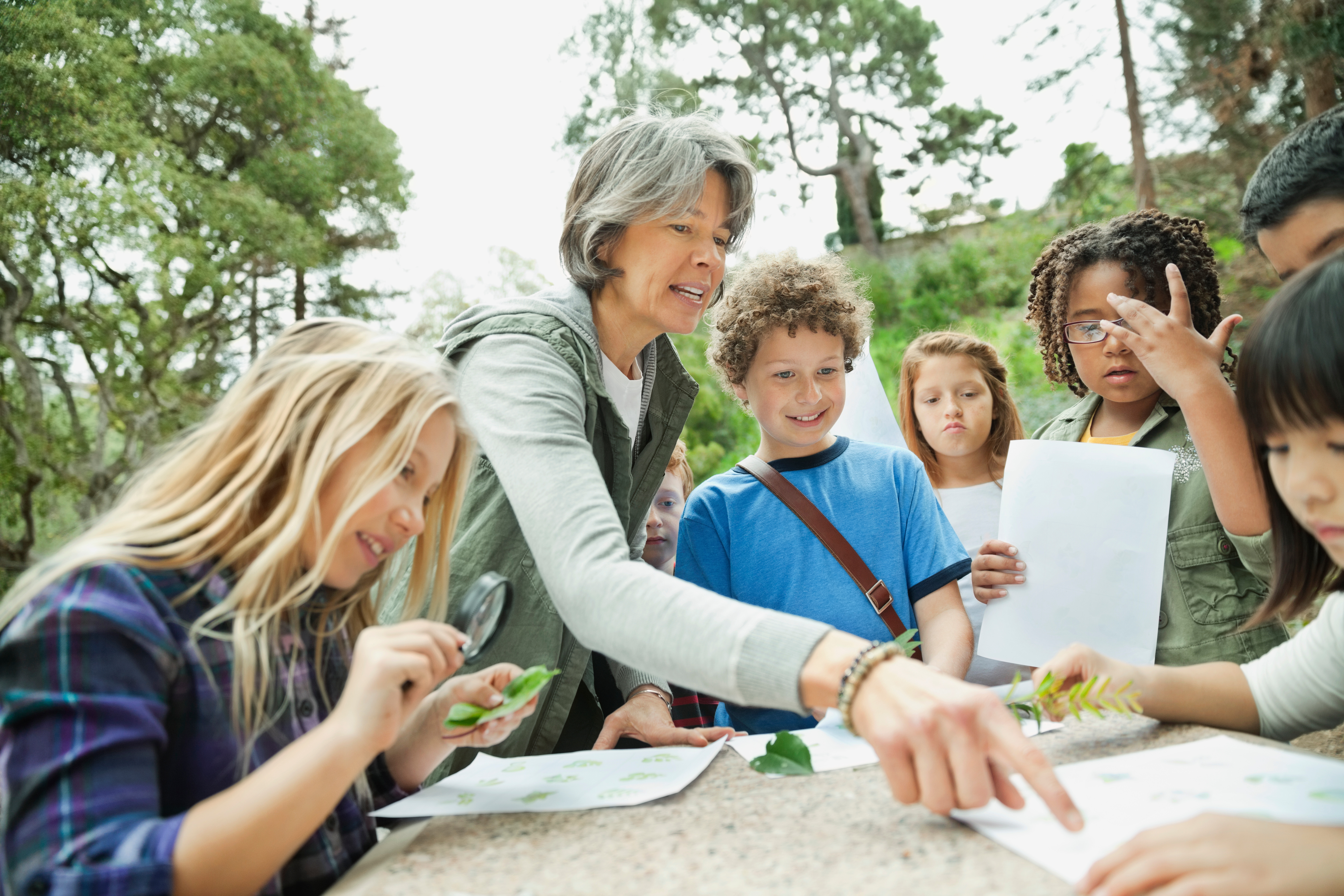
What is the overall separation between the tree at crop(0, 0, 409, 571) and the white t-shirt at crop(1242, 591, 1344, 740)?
35.0 ft

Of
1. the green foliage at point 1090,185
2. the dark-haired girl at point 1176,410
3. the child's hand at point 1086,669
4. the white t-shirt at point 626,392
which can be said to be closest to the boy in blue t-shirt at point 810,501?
the dark-haired girl at point 1176,410

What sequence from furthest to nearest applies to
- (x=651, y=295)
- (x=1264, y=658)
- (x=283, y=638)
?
(x=651, y=295) → (x=1264, y=658) → (x=283, y=638)

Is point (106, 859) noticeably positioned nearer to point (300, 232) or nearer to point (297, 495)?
point (297, 495)

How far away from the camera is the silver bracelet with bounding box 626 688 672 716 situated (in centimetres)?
202

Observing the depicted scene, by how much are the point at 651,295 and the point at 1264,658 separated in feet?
4.60

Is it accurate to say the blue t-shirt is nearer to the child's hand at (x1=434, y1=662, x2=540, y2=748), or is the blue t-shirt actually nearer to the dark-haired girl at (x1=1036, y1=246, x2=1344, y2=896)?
the dark-haired girl at (x1=1036, y1=246, x2=1344, y2=896)

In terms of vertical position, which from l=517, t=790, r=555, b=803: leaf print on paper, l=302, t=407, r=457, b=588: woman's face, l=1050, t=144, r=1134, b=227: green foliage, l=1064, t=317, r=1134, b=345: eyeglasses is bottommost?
l=517, t=790, r=555, b=803: leaf print on paper

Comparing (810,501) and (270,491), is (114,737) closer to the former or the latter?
(270,491)

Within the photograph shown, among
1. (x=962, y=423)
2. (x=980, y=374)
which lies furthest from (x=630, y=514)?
(x=980, y=374)

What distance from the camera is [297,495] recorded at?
1255 mm

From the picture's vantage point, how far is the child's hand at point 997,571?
78.4 inches

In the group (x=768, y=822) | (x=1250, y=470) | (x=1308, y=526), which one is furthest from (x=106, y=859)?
(x=1250, y=470)

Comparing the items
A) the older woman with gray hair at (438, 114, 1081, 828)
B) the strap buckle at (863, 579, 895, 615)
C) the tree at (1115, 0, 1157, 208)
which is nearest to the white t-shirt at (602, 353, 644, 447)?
the older woman with gray hair at (438, 114, 1081, 828)

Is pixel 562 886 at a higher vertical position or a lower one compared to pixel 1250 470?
lower
